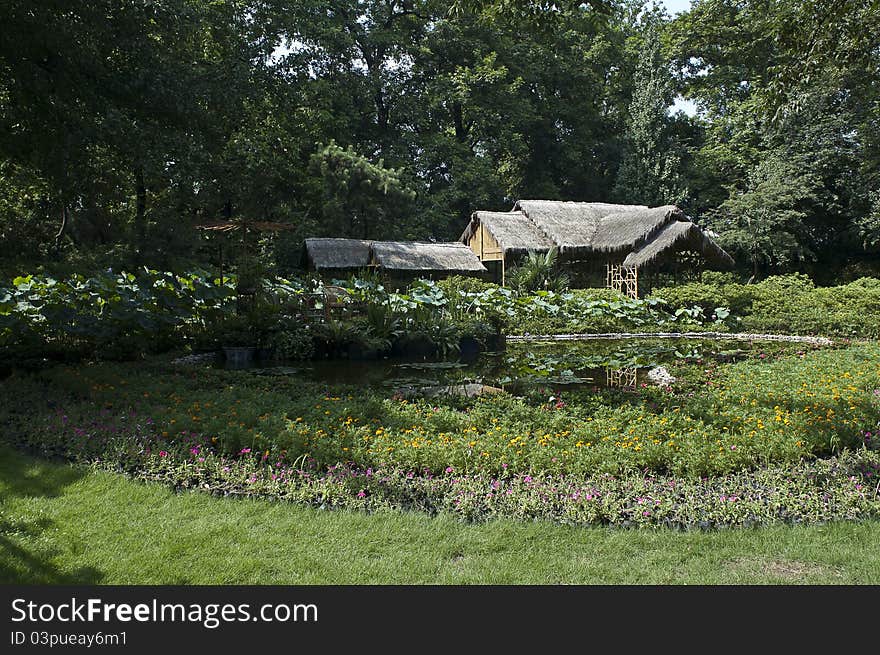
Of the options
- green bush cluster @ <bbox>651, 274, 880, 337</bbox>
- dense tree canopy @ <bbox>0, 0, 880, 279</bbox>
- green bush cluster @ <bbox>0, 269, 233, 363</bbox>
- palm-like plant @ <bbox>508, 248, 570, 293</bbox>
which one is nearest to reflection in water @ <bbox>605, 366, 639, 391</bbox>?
dense tree canopy @ <bbox>0, 0, 880, 279</bbox>

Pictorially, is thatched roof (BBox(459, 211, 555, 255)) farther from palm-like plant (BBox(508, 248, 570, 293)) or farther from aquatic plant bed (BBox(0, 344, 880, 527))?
aquatic plant bed (BBox(0, 344, 880, 527))

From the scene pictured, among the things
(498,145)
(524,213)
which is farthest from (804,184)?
(498,145)

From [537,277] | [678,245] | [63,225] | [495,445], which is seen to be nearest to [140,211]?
[63,225]

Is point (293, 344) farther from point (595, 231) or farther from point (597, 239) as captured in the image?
point (595, 231)

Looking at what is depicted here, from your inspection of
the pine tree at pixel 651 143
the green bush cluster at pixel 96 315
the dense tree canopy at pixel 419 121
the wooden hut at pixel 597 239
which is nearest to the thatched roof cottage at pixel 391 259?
the wooden hut at pixel 597 239

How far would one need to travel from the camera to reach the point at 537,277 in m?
21.7

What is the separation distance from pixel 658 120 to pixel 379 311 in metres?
23.7

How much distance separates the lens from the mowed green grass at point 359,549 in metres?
3.08

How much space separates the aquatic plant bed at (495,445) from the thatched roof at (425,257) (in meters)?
15.0

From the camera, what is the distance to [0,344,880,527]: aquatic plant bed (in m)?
4.02

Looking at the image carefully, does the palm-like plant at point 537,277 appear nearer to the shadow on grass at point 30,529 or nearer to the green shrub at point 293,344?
the green shrub at point 293,344

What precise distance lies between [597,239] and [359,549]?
Result: 880 inches

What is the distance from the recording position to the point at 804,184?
25438 millimetres
